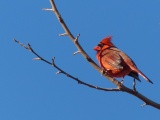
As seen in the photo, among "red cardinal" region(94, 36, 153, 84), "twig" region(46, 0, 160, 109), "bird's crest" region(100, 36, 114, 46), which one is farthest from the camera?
"bird's crest" region(100, 36, 114, 46)

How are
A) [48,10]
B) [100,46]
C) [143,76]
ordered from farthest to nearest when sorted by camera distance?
[100,46]
[143,76]
[48,10]

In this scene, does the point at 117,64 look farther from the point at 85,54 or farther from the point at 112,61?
the point at 85,54

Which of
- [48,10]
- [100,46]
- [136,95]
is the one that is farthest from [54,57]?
[100,46]

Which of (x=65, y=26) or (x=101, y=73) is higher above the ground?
(x=65, y=26)

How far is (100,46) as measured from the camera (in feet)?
12.2

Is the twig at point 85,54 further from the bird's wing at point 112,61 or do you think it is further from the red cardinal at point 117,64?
the bird's wing at point 112,61

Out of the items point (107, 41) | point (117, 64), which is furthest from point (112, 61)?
point (107, 41)

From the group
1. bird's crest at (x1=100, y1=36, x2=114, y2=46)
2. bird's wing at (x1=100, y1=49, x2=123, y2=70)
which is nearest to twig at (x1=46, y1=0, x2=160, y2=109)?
bird's wing at (x1=100, y1=49, x2=123, y2=70)

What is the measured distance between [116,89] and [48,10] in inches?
25.6

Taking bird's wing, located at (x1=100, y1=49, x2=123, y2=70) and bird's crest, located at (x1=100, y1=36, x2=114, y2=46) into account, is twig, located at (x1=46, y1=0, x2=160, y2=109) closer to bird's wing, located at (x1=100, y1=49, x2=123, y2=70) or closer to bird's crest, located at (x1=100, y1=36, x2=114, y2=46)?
bird's wing, located at (x1=100, y1=49, x2=123, y2=70)

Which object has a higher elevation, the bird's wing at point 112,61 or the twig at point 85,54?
the bird's wing at point 112,61

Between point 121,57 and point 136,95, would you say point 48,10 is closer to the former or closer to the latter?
point 136,95

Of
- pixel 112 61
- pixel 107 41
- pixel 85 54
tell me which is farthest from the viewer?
pixel 107 41

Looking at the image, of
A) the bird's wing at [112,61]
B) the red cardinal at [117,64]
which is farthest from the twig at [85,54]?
the bird's wing at [112,61]
